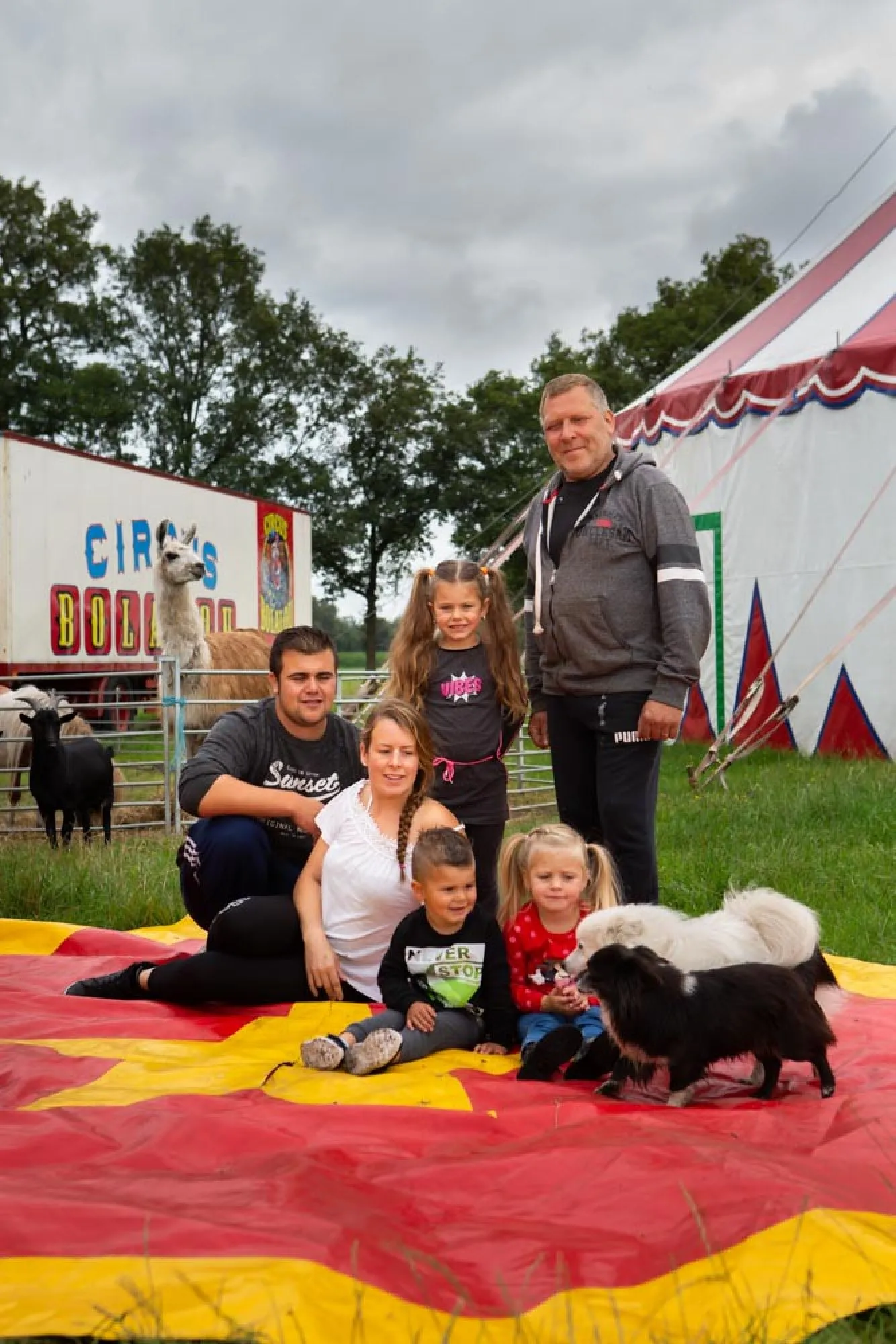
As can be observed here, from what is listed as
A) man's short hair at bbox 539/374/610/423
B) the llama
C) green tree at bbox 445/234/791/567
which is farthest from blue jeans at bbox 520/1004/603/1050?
green tree at bbox 445/234/791/567

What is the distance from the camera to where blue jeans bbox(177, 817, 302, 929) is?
4.44 metres

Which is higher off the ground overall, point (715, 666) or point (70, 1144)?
point (715, 666)

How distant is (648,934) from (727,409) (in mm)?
9629

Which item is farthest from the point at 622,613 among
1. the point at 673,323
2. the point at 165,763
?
the point at 673,323

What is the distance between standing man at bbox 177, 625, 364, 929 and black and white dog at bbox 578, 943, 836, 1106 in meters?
1.47

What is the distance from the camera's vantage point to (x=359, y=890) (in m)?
4.14

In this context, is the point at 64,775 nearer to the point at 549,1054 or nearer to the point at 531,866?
the point at 531,866

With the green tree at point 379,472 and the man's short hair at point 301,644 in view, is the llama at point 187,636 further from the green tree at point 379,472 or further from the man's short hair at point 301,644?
the green tree at point 379,472

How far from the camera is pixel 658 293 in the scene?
3784 centimetres

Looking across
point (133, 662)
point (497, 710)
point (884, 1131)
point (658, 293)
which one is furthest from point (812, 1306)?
point (658, 293)

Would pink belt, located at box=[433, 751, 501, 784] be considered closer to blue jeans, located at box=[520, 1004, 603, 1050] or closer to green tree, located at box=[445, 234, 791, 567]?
blue jeans, located at box=[520, 1004, 603, 1050]

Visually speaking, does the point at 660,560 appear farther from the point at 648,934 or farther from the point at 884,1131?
the point at 884,1131

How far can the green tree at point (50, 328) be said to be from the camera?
118 feet

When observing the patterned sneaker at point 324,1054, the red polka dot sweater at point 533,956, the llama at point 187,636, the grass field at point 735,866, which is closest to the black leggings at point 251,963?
the red polka dot sweater at point 533,956
